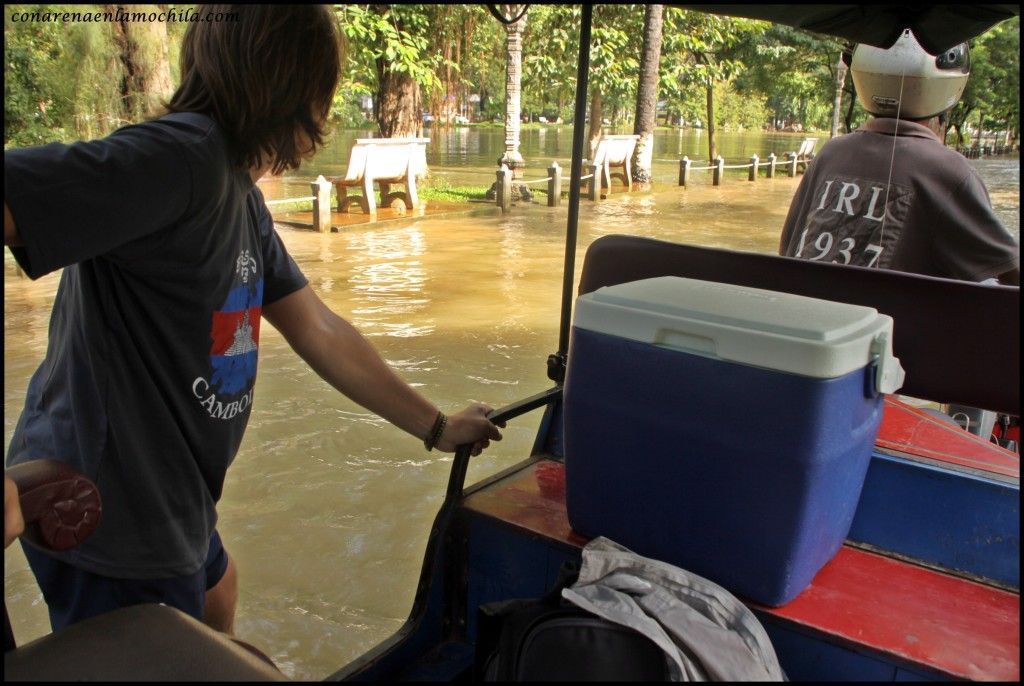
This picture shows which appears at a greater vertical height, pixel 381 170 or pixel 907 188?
pixel 907 188

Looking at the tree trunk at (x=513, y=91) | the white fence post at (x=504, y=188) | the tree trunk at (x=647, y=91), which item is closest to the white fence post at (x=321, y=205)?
the white fence post at (x=504, y=188)

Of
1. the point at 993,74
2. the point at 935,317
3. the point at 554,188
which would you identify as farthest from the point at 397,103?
the point at 993,74

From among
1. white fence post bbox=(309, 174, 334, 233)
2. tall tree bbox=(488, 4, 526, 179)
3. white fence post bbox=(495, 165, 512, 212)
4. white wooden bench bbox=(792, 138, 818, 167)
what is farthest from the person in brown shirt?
white wooden bench bbox=(792, 138, 818, 167)

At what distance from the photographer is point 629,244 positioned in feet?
9.45

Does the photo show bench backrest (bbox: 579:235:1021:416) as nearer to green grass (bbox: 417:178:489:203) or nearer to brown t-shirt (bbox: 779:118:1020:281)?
brown t-shirt (bbox: 779:118:1020:281)

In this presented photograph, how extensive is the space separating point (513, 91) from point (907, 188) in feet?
37.4

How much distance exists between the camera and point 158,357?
1.71m

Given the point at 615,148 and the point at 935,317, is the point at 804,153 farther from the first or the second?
the point at 935,317

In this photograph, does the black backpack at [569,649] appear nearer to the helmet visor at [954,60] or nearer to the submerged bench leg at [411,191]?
the helmet visor at [954,60]

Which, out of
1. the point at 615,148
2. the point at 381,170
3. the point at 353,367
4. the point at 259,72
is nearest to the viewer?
the point at 259,72

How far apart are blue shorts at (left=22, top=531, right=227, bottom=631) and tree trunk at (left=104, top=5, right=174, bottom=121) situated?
8.21 meters

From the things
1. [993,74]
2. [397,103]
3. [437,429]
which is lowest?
[437,429]

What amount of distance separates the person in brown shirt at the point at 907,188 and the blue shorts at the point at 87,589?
2646 millimetres

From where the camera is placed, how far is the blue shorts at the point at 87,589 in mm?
1762
